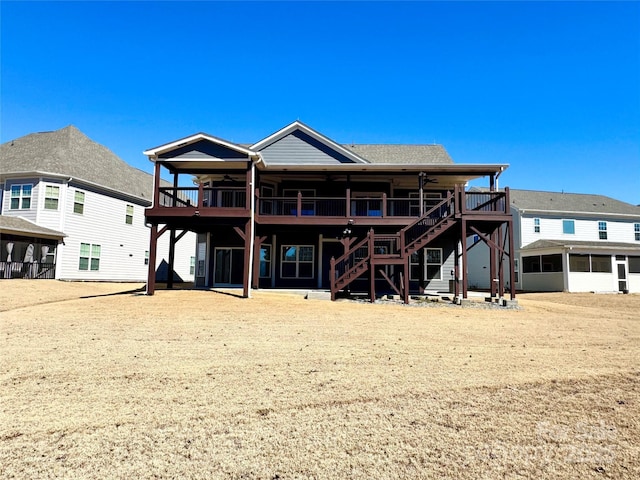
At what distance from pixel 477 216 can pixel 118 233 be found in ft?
67.6

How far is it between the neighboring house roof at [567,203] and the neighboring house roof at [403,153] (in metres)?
9.17

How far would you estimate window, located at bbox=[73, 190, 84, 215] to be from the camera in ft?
73.9

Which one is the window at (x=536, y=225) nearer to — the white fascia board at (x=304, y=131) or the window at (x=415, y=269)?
the window at (x=415, y=269)

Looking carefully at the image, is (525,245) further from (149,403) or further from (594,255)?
(149,403)

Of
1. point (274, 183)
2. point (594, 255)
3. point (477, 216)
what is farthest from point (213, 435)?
point (594, 255)

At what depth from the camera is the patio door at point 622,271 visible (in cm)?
2641

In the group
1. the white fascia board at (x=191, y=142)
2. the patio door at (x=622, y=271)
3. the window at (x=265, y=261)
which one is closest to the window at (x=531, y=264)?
the patio door at (x=622, y=271)

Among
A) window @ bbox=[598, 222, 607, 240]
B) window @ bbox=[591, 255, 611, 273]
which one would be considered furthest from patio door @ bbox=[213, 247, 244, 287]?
window @ bbox=[598, 222, 607, 240]

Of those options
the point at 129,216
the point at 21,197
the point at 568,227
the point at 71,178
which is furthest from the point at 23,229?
the point at 568,227

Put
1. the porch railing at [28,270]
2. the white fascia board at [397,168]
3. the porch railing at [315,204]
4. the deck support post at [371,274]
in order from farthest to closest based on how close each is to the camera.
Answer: the porch railing at [28,270], the porch railing at [315,204], the white fascia board at [397,168], the deck support post at [371,274]

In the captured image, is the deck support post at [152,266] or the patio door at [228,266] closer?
the deck support post at [152,266]

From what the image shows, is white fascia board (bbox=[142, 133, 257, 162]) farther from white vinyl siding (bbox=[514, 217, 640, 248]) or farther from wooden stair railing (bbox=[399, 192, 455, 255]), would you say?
white vinyl siding (bbox=[514, 217, 640, 248])

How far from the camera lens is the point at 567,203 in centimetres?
3098

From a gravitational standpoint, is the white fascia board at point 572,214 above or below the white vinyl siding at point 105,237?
above
